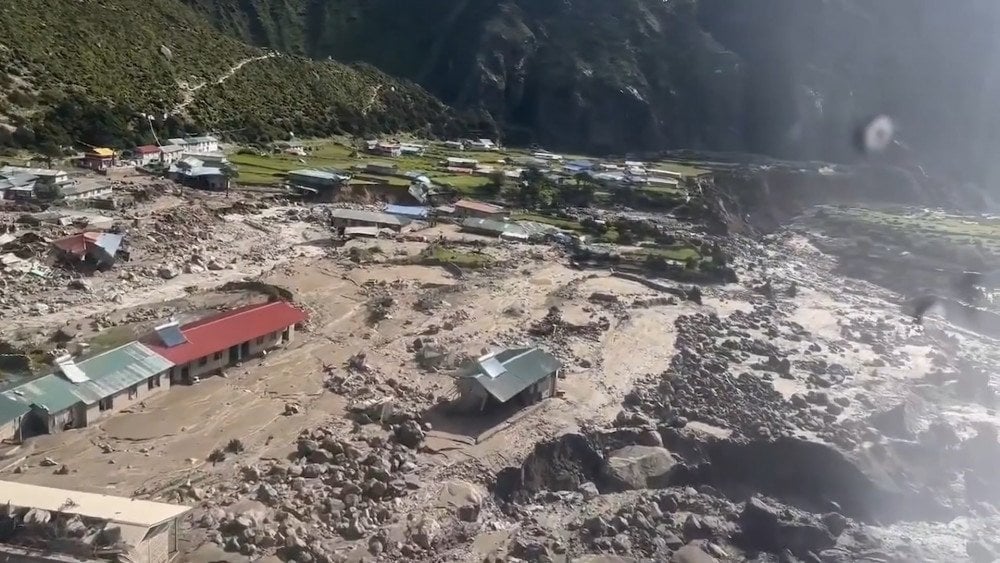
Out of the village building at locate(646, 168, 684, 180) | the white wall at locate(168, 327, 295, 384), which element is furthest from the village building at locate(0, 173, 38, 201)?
the village building at locate(646, 168, 684, 180)

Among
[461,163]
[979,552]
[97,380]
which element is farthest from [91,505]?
[461,163]

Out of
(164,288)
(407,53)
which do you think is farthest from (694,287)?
(407,53)

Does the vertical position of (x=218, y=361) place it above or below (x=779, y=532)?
above

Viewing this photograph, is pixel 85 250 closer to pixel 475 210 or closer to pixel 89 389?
pixel 89 389

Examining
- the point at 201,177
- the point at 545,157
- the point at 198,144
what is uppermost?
the point at 198,144

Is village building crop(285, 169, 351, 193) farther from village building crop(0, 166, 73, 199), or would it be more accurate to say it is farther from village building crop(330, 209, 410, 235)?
village building crop(0, 166, 73, 199)

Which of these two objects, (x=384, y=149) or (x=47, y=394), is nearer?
(x=47, y=394)

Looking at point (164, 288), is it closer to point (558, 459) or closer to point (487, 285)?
point (487, 285)
